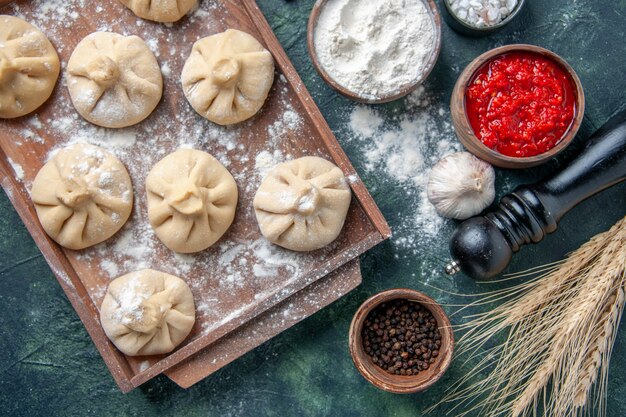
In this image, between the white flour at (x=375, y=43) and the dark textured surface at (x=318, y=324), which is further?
the dark textured surface at (x=318, y=324)

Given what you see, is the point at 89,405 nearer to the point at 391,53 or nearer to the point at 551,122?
the point at 391,53

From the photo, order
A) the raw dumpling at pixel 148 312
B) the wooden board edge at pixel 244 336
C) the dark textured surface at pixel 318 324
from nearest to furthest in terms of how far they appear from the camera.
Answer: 1. the raw dumpling at pixel 148 312
2. the wooden board edge at pixel 244 336
3. the dark textured surface at pixel 318 324

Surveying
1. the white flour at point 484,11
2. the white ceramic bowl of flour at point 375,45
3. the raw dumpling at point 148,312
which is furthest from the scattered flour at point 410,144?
the raw dumpling at point 148,312

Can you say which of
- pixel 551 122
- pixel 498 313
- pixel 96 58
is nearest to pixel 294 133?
pixel 96 58

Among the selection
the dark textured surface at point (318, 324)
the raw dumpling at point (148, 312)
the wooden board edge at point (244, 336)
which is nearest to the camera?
the raw dumpling at point (148, 312)

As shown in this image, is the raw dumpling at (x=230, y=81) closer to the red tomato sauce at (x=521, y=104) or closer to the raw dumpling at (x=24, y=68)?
the raw dumpling at (x=24, y=68)

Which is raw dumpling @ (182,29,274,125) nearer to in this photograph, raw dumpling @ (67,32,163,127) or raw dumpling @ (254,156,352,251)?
raw dumpling @ (67,32,163,127)

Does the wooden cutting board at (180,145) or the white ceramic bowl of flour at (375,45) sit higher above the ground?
the white ceramic bowl of flour at (375,45)
